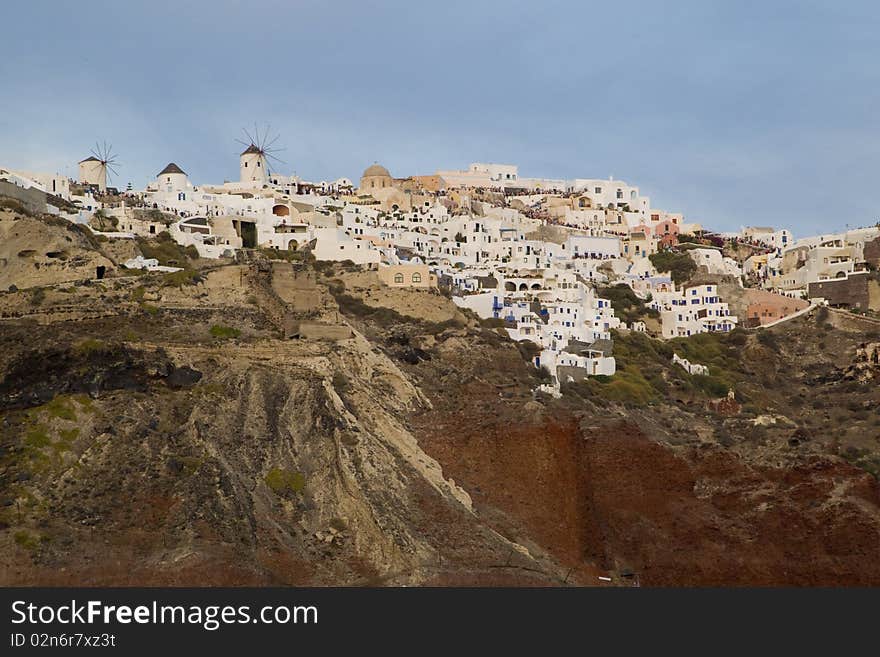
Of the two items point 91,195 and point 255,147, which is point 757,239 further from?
point 91,195

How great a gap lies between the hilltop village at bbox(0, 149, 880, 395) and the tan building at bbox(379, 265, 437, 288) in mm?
76

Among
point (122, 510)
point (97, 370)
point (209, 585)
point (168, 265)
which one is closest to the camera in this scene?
point (209, 585)

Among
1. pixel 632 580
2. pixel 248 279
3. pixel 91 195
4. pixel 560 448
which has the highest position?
pixel 91 195

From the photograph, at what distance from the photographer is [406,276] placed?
242 ft

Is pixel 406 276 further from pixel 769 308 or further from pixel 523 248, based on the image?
pixel 769 308

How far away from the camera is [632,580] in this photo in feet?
178

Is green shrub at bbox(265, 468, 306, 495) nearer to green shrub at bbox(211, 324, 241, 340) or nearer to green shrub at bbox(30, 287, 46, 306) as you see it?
green shrub at bbox(211, 324, 241, 340)

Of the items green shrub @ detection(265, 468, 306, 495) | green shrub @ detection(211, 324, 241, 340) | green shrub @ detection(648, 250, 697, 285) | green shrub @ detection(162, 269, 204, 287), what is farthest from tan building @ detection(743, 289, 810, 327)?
green shrub @ detection(265, 468, 306, 495)

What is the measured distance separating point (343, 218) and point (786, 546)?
129ft

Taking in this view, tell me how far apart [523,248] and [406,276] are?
1792 cm

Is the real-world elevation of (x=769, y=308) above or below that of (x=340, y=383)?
above

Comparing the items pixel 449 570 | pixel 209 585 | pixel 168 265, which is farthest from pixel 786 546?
pixel 168 265

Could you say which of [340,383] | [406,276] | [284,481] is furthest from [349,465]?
[406,276]

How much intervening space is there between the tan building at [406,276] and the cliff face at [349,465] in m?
7.20
